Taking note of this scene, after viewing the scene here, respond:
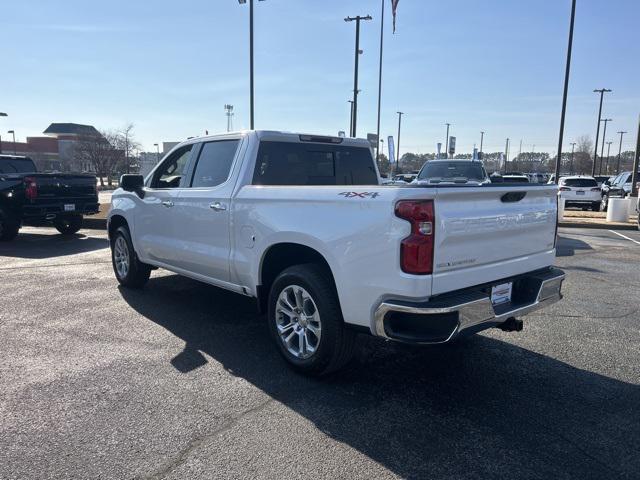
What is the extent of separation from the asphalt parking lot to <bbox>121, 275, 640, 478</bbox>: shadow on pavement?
13mm

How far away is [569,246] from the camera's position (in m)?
11.2

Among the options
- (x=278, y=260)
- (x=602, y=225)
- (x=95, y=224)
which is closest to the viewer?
(x=278, y=260)

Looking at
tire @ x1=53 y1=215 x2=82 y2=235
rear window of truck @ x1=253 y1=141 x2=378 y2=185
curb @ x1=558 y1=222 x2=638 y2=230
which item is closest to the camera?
rear window of truck @ x1=253 y1=141 x2=378 y2=185

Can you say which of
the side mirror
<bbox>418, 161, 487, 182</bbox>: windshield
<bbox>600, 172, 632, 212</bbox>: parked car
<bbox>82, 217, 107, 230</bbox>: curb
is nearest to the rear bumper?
the side mirror

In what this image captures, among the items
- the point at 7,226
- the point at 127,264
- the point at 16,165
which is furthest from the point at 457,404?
the point at 16,165

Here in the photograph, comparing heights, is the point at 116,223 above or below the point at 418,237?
below

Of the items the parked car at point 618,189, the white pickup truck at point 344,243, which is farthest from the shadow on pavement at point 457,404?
the parked car at point 618,189

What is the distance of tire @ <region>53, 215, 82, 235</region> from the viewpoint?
12594 mm

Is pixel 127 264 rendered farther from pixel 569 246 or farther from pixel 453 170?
pixel 569 246

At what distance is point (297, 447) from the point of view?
3006mm

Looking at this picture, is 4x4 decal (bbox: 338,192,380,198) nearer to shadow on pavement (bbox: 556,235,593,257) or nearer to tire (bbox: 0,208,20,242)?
shadow on pavement (bbox: 556,235,593,257)

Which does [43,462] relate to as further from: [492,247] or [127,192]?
[127,192]

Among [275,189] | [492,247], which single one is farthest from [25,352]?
[492,247]

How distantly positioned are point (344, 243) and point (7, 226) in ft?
35.5
